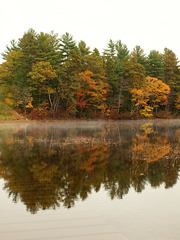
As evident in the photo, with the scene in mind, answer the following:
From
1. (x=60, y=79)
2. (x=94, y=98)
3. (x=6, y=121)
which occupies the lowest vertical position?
(x=6, y=121)

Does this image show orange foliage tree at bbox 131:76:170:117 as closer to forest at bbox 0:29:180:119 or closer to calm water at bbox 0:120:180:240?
forest at bbox 0:29:180:119

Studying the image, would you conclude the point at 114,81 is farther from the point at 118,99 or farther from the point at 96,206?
the point at 96,206

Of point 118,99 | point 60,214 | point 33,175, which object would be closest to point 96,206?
point 60,214

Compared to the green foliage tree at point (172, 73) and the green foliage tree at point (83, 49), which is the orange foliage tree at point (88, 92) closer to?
the green foliage tree at point (83, 49)

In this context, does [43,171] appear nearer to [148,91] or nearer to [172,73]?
[148,91]

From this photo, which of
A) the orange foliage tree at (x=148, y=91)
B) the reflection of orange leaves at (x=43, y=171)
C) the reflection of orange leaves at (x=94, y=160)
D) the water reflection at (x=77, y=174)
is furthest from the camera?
the orange foliage tree at (x=148, y=91)

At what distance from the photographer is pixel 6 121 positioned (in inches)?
1844

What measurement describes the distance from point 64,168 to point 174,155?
6627 millimetres

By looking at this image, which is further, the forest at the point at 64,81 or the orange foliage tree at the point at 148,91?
the orange foliage tree at the point at 148,91

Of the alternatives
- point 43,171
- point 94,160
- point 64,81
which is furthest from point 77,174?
point 64,81

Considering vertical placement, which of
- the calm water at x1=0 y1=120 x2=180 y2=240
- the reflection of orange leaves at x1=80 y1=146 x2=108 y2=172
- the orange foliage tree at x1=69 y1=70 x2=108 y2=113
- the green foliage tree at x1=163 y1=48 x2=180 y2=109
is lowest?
the reflection of orange leaves at x1=80 y1=146 x2=108 y2=172

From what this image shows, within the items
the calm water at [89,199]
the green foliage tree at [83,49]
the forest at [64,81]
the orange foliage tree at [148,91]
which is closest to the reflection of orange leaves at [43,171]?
the calm water at [89,199]

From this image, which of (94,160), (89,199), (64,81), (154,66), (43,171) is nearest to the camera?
(89,199)

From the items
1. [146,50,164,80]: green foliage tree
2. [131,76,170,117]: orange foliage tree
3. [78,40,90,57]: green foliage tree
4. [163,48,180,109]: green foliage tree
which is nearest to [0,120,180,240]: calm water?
A: [131,76,170,117]: orange foliage tree
